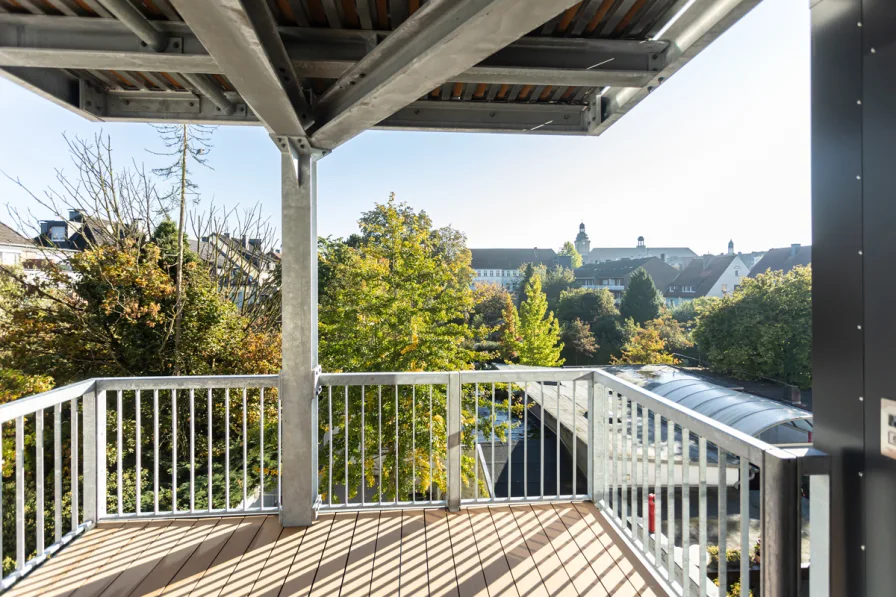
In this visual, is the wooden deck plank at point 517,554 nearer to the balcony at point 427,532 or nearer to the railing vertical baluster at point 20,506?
the balcony at point 427,532

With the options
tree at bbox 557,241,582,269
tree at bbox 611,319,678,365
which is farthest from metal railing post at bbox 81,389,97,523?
tree at bbox 557,241,582,269

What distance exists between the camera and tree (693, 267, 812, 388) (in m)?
6.44

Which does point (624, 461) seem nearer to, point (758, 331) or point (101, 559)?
point (101, 559)

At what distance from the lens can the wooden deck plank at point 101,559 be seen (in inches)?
91.7

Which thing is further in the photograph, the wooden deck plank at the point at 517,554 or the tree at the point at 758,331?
the tree at the point at 758,331

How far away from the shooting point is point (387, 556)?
2598 millimetres

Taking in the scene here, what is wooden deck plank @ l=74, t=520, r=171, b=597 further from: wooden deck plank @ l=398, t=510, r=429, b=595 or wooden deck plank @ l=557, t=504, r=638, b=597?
wooden deck plank @ l=557, t=504, r=638, b=597

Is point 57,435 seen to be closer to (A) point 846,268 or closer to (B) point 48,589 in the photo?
(B) point 48,589

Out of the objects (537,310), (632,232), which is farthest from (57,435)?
(632,232)

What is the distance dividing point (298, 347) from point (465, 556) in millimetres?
1567

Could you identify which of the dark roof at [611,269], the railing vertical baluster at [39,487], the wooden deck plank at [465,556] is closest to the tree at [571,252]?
the dark roof at [611,269]

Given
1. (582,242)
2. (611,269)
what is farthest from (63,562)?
(582,242)

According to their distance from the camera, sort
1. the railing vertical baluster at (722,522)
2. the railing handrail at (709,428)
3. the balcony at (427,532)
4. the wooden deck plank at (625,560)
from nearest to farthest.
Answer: the railing handrail at (709,428)
the railing vertical baluster at (722,522)
the balcony at (427,532)
the wooden deck plank at (625,560)

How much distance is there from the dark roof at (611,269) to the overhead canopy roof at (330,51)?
31697mm
